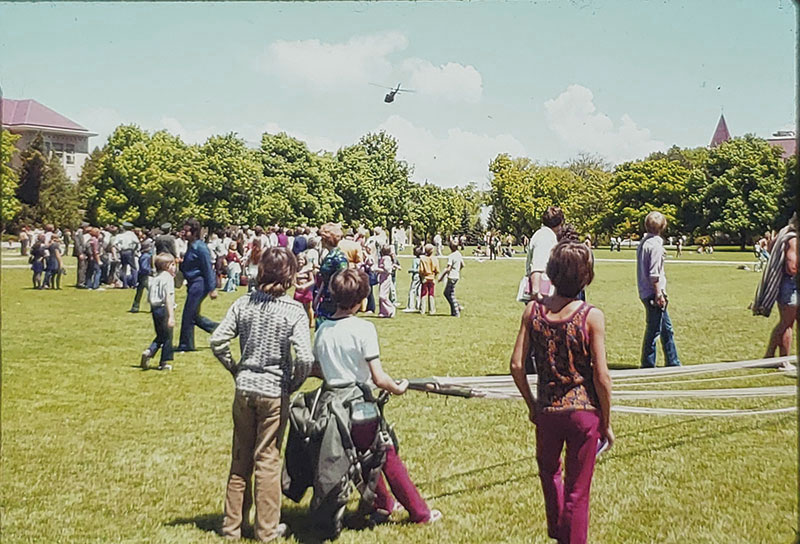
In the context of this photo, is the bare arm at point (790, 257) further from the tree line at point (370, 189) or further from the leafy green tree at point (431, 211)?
the leafy green tree at point (431, 211)

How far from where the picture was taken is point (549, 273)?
14.6 ft

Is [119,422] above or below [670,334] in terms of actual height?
below

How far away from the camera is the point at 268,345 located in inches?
194

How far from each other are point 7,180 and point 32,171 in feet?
5.11

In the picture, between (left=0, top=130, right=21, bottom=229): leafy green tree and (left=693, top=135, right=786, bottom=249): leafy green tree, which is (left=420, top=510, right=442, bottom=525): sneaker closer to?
(left=0, top=130, right=21, bottom=229): leafy green tree

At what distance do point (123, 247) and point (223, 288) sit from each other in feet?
12.2

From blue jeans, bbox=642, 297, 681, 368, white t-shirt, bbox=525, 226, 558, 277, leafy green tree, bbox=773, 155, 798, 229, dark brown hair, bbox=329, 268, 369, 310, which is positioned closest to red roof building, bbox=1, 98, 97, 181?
dark brown hair, bbox=329, 268, 369, 310

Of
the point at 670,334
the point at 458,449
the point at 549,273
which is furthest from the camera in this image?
the point at 670,334

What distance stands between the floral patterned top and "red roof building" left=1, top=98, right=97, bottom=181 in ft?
10.1

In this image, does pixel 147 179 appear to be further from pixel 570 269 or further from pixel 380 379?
pixel 570 269

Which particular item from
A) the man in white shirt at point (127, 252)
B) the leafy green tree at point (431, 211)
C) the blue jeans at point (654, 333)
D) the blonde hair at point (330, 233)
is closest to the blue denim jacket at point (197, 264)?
the blonde hair at point (330, 233)

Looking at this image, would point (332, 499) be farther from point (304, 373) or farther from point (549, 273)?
point (549, 273)

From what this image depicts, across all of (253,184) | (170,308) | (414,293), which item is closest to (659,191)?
(253,184)

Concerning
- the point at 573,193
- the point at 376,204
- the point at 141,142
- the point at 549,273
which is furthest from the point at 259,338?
the point at 573,193
